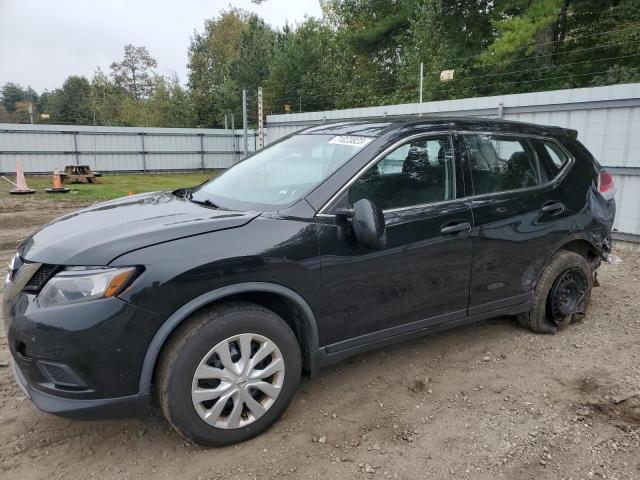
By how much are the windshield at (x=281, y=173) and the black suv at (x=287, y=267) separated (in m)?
0.02

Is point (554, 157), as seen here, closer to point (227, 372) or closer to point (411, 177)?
point (411, 177)

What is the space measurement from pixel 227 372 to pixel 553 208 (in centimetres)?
293

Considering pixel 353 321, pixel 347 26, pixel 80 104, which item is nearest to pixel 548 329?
pixel 353 321

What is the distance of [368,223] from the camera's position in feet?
8.77

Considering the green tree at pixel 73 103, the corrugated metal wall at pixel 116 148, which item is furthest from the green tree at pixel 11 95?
the corrugated metal wall at pixel 116 148

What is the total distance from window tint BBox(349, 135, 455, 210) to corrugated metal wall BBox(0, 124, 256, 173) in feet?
61.4

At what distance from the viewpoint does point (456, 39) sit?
21531 millimetres

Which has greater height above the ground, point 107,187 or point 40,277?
point 40,277

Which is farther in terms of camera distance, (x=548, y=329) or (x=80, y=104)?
(x=80, y=104)

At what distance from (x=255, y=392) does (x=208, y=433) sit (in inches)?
12.7

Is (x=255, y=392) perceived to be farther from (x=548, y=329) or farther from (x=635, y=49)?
(x=635, y=49)

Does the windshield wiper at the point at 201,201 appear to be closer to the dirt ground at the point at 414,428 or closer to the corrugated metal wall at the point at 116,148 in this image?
the dirt ground at the point at 414,428

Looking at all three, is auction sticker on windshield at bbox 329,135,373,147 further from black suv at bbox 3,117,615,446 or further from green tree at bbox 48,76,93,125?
green tree at bbox 48,76,93,125

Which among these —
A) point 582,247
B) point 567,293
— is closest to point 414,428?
point 567,293
